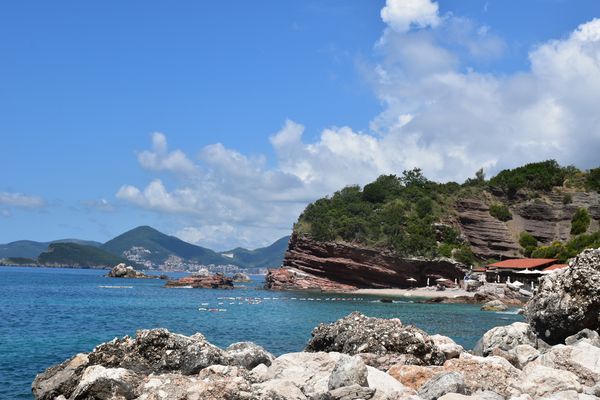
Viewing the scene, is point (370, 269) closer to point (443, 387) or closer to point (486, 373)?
point (486, 373)

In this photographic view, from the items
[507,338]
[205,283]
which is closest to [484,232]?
[205,283]

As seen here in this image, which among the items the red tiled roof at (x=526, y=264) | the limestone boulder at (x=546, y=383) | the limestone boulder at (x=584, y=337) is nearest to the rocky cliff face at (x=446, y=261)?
the red tiled roof at (x=526, y=264)

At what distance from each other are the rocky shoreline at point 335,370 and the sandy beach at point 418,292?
56659 millimetres

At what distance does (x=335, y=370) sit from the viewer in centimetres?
1384

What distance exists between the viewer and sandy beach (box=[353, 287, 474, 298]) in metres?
77.8

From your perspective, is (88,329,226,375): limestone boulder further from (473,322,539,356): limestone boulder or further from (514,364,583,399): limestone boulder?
(473,322,539,356): limestone boulder

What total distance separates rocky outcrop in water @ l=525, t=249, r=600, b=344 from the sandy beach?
49594 mm

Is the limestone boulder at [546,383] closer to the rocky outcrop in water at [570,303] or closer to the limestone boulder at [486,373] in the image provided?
the limestone boulder at [486,373]

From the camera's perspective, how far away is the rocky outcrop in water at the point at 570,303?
77.4 ft

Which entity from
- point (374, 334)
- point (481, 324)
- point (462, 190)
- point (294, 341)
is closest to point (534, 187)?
point (462, 190)

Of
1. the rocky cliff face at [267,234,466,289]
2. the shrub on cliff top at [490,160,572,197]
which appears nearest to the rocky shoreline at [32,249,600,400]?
the rocky cliff face at [267,234,466,289]

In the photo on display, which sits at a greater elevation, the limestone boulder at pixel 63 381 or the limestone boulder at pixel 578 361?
the limestone boulder at pixel 578 361

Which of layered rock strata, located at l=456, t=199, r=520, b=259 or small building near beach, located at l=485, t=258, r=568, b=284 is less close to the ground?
layered rock strata, located at l=456, t=199, r=520, b=259

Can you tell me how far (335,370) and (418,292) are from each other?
7160 cm
